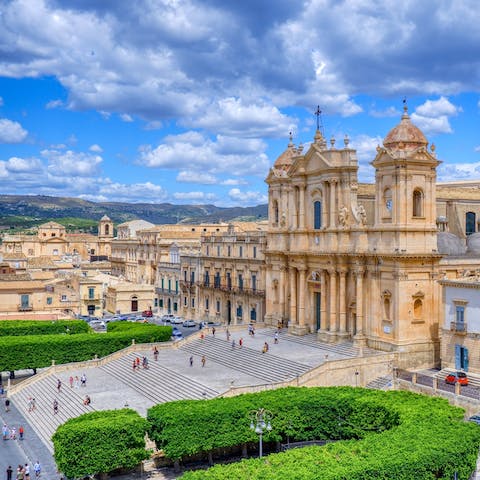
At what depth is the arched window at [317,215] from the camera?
55.6 m

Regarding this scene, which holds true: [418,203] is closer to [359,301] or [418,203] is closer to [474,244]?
[359,301]

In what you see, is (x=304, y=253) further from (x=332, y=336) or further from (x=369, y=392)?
(x=369, y=392)

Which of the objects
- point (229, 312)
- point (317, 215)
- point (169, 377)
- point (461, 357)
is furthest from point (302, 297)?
point (229, 312)

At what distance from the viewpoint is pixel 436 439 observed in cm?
2938

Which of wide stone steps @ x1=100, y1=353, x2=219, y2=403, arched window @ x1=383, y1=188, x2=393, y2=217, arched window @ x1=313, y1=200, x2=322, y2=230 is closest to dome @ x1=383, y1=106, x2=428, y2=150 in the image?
arched window @ x1=383, y1=188, x2=393, y2=217

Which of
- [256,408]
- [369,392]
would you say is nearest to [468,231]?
[369,392]

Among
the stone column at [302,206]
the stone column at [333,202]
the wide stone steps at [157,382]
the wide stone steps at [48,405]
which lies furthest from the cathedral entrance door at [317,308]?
the wide stone steps at [48,405]

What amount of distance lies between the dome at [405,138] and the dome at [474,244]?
1091 cm

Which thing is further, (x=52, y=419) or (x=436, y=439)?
(x=52, y=419)

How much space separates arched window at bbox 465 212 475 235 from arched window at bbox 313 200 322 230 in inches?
531

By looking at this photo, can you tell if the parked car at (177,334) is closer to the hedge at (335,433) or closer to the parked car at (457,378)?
the parked car at (457,378)

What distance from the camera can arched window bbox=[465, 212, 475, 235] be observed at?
196 feet

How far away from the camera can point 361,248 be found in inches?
1997

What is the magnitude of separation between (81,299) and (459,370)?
57.4m
